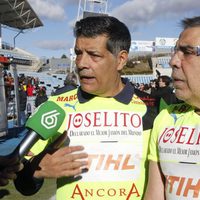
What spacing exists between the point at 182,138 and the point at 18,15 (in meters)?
36.4

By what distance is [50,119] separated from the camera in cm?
193

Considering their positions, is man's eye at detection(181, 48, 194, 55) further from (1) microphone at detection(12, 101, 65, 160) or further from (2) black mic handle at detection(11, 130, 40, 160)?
(2) black mic handle at detection(11, 130, 40, 160)

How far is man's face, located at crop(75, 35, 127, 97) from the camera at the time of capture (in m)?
2.26

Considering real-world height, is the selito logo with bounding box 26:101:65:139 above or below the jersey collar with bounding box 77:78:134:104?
below

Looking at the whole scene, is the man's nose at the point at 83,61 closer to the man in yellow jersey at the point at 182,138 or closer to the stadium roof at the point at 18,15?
the man in yellow jersey at the point at 182,138

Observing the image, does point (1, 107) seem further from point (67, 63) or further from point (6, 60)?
point (67, 63)

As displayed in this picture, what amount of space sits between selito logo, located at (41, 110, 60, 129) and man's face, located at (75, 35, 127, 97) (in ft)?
1.17

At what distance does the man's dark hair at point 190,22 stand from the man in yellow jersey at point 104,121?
414mm

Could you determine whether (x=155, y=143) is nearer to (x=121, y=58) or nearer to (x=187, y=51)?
(x=187, y=51)

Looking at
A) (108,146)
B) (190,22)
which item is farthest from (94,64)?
(190,22)

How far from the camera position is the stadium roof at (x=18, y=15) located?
35016mm

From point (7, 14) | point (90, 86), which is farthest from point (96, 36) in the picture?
point (7, 14)

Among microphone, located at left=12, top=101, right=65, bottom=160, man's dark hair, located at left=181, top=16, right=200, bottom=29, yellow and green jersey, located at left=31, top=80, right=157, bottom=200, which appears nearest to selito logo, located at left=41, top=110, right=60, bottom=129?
microphone, located at left=12, top=101, right=65, bottom=160

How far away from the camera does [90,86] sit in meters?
A: 2.28
